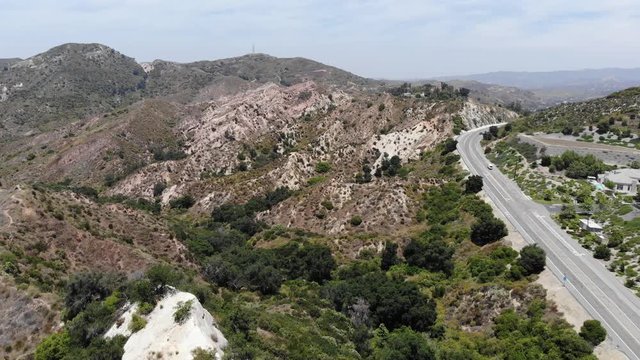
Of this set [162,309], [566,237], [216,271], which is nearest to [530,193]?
[566,237]

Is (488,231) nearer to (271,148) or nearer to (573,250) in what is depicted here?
(573,250)

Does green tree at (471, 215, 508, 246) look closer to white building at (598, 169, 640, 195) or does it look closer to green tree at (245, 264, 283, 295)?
white building at (598, 169, 640, 195)

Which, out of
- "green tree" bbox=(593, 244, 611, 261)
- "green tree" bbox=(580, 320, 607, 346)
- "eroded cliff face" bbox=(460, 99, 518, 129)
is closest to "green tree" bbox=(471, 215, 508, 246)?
"green tree" bbox=(593, 244, 611, 261)

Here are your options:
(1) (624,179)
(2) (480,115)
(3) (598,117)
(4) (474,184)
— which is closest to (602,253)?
(1) (624,179)

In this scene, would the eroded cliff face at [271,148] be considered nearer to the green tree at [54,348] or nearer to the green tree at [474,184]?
the green tree at [474,184]

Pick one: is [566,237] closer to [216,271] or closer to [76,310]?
[216,271]

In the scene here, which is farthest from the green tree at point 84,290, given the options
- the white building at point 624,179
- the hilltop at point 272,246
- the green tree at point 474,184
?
the white building at point 624,179
